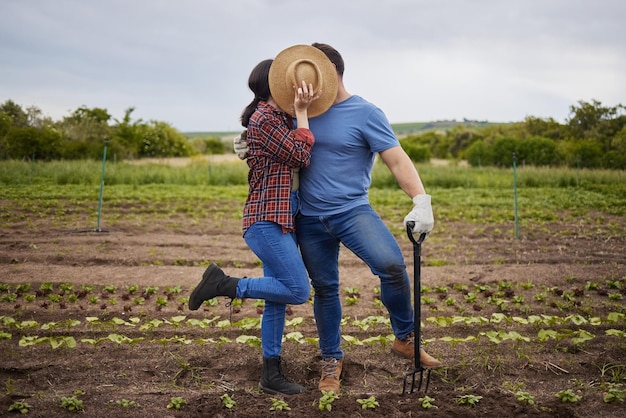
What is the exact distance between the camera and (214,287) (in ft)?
11.3

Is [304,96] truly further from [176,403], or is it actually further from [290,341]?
[290,341]

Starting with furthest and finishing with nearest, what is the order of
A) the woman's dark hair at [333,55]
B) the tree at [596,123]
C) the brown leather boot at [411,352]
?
the tree at [596,123]
the brown leather boot at [411,352]
the woman's dark hair at [333,55]

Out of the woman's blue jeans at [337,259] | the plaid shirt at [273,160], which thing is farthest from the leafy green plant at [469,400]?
the plaid shirt at [273,160]

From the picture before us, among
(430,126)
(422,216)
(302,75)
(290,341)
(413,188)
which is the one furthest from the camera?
(430,126)

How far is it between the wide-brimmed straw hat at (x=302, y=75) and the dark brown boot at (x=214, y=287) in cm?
102

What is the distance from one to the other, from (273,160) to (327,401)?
133cm

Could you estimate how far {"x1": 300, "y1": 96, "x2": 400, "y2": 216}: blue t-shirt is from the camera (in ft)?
11.2

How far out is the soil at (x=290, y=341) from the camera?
326cm

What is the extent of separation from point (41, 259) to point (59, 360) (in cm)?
451

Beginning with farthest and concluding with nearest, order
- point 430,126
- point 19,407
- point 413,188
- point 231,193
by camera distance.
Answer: point 430,126 → point 231,193 → point 413,188 → point 19,407

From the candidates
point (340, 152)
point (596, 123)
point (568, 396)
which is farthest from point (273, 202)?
point (596, 123)

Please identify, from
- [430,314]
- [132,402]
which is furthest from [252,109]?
[430,314]

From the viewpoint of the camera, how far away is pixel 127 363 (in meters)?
3.89

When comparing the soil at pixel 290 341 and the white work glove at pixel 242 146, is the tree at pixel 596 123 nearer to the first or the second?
the soil at pixel 290 341
